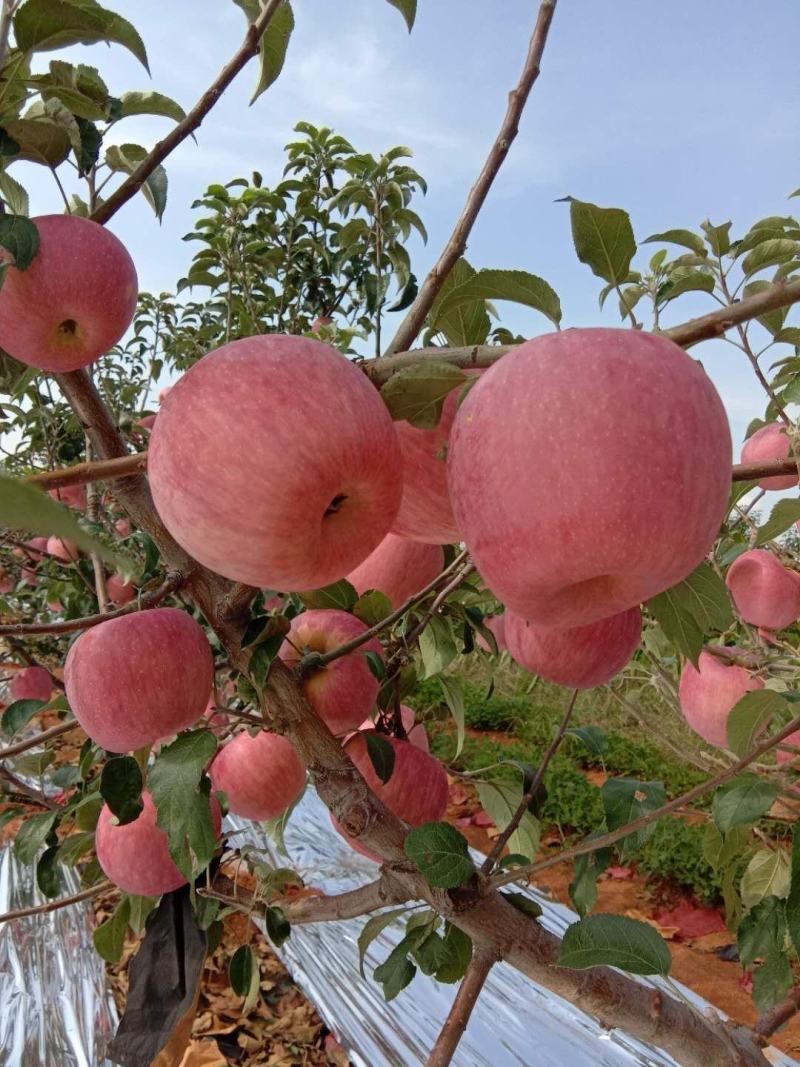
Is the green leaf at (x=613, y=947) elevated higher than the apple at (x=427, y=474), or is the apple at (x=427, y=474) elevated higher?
the apple at (x=427, y=474)

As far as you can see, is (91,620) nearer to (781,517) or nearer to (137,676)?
(137,676)

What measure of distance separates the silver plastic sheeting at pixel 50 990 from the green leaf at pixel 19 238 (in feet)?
6.90

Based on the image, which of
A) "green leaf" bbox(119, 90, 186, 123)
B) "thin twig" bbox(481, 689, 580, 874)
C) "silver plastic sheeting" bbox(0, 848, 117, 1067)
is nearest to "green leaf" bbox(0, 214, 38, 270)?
"green leaf" bbox(119, 90, 186, 123)

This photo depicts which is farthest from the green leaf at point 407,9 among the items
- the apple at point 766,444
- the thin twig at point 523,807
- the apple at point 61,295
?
the apple at point 766,444

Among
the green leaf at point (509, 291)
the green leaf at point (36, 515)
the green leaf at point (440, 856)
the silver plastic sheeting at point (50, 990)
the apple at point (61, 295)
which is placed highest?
the apple at point (61, 295)

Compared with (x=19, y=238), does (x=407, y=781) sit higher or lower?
lower

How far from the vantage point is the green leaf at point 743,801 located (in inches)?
33.7

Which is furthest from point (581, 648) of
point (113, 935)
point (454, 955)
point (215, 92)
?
point (113, 935)

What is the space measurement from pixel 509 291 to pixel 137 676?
580mm

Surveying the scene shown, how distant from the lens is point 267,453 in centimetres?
46

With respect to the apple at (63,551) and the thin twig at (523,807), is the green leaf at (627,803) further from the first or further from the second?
the apple at (63,551)

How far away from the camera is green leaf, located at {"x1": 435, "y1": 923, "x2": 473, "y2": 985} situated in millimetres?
881

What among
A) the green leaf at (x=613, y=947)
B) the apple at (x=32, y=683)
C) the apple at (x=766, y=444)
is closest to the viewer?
the green leaf at (x=613, y=947)

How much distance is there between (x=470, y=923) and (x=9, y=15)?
1090 millimetres
